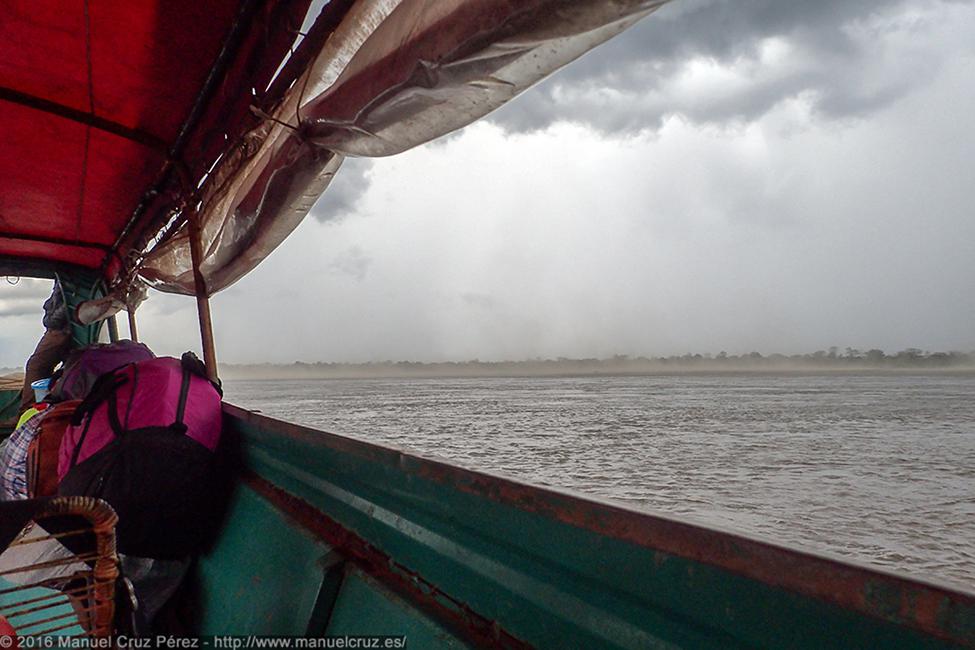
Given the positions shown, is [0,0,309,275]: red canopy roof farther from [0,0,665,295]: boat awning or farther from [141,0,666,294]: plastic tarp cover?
[141,0,666,294]: plastic tarp cover

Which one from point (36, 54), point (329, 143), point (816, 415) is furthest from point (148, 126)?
point (816, 415)

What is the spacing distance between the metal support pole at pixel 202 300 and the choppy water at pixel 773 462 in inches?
55.6

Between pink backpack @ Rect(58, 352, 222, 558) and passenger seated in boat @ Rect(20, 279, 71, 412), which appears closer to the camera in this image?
pink backpack @ Rect(58, 352, 222, 558)

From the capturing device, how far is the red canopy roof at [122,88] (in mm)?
2006

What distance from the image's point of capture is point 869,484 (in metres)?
14.9

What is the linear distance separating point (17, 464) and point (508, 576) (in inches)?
104

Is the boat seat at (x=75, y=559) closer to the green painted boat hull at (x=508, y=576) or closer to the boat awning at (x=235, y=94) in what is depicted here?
the green painted boat hull at (x=508, y=576)

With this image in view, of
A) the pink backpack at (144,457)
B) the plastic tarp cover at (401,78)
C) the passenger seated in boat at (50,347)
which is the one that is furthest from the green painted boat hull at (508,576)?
the passenger seated in boat at (50,347)

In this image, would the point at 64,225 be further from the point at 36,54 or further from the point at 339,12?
the point at 339,12

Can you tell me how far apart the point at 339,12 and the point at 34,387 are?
12.8 ft

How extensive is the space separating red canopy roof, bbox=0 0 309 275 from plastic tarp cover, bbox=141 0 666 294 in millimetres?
273

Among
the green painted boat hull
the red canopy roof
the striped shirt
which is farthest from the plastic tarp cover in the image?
the striped shirt

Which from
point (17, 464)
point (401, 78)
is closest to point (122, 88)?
point (17, 464)

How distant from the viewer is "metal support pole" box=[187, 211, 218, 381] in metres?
3.56
